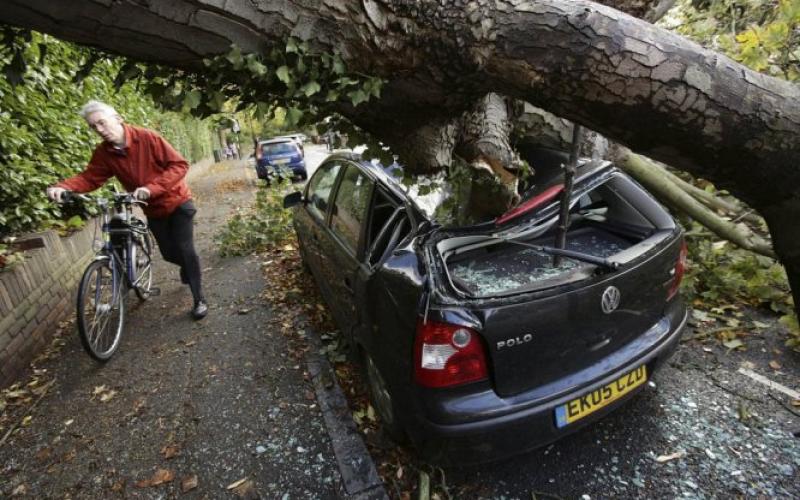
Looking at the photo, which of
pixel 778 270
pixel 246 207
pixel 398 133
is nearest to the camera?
pixel 398 133

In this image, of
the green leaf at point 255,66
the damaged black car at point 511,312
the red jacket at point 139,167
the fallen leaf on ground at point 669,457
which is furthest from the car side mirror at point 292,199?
the fallen leaf on ground at point 669,457

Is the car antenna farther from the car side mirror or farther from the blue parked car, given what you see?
the blue parked car

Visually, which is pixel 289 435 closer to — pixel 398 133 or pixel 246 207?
pixel 398 133

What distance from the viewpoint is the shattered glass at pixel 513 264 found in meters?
2.14

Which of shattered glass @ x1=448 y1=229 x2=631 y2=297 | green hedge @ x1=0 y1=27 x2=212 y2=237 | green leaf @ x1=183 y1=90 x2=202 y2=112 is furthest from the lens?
green hedge @ x1=0 y1=27 x2=212 y2=237

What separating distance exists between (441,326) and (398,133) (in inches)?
38.7

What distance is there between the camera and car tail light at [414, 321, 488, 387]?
179 centimetres

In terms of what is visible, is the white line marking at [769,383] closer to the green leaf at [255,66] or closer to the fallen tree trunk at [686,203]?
the fallen tree trunk at [686,203]

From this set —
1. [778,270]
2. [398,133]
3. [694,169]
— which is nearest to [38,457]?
[398,133]

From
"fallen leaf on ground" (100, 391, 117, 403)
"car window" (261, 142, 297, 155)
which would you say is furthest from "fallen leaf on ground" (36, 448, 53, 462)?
"car window" (261, 142, 297, 155)

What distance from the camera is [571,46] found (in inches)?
52.4

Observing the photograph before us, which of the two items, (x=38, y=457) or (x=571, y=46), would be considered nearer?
(x=571, y=46)

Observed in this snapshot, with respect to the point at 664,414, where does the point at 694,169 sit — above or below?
above

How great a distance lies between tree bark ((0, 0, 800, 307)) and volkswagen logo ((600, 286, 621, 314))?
2.34 ft
